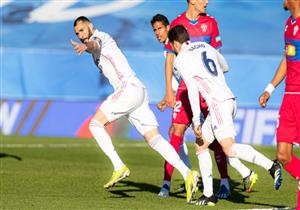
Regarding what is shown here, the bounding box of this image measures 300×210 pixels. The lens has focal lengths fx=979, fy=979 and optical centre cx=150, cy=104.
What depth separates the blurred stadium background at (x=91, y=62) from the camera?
2436 cm

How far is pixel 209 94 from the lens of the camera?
11.6 m

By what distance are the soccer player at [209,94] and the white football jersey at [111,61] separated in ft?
4.32

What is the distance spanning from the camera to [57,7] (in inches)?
1117

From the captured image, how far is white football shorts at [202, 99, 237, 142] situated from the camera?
11.4m

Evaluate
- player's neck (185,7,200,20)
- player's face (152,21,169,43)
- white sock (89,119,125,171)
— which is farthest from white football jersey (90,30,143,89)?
player's neck (185,7,200,20)

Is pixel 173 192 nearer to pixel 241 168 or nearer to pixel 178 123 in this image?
pixel 178 123

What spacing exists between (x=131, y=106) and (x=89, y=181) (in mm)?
2516

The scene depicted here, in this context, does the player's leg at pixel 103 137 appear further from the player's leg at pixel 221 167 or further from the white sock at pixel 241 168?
the white sock at pixel 241 168

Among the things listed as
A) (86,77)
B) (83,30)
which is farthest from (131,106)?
(86,77)

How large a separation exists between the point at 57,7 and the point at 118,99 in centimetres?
1583

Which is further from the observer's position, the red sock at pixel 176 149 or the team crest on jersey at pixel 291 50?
the red sock at pixel 176 149

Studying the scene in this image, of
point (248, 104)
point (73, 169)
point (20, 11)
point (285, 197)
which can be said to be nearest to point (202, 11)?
point (285, 197)

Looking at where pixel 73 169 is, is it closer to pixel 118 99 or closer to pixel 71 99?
pixel 118 99

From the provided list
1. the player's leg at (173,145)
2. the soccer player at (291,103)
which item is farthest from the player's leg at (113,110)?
the soccer player at (291,103)
